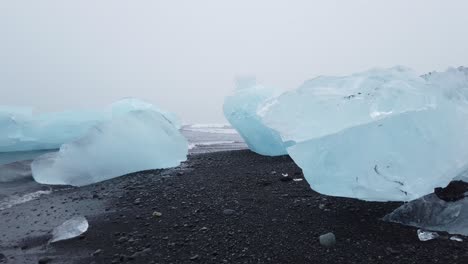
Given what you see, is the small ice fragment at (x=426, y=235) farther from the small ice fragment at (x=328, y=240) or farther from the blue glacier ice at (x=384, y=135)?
the small ice fragment at (x=328, y=240)

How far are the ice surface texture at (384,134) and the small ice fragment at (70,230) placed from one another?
1950mm

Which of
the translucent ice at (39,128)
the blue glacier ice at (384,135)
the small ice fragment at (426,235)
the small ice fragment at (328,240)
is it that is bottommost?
the translucent ice at (39,128)

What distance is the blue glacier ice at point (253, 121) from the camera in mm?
6574

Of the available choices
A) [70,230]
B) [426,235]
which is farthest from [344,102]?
[70,230]

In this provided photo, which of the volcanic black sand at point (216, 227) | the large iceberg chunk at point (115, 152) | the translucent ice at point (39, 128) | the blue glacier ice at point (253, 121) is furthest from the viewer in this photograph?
the translucent ice at point (39, 128)

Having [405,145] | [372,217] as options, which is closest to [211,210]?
[372,217]

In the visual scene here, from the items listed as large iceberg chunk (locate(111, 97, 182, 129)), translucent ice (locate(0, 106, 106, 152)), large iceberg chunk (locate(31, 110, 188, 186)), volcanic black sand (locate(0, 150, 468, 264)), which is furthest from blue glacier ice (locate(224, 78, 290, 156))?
translucent ice (locate(0, 106, 106, 152))

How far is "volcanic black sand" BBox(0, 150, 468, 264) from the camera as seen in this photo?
2.38 meters

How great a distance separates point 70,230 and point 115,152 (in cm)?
245

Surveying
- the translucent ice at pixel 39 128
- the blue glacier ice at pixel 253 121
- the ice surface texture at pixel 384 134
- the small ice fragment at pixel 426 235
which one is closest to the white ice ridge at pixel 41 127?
the translucent ice at pixel 39 128

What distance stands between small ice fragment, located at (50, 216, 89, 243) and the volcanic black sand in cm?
8

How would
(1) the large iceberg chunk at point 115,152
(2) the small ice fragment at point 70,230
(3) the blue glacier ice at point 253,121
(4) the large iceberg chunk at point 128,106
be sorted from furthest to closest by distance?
(4) the large iceberg chunk at point 128,106 < (3) the blue glacier ice at point 253,121 < (1) the large iceberg chunk at point 115,152 < (2) the small ice fragment at point 70,230

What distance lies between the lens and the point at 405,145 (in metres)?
2.80

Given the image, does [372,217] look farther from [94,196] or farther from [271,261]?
[94,196]
